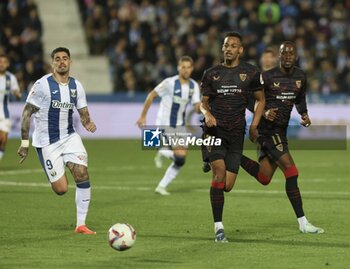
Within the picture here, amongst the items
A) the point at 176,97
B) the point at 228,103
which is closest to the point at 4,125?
the point at 176,97

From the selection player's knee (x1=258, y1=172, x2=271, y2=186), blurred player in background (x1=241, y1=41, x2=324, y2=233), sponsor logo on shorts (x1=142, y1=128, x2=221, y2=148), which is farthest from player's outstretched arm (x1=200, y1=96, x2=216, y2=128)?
sponsor logo on shorts (x1=142, y1=128, x2=221, y2=148)

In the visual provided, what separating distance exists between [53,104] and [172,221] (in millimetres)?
2426

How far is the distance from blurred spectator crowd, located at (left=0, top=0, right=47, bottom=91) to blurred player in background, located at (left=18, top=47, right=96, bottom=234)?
17.0 metres

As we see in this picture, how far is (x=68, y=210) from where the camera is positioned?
14.7m

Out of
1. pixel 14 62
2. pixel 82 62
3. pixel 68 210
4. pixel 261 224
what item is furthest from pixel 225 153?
pixel 82 62

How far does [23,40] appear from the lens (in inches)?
1214

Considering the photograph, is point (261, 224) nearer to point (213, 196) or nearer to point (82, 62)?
point (213, 196)

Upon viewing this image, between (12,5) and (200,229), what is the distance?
20.2 metres

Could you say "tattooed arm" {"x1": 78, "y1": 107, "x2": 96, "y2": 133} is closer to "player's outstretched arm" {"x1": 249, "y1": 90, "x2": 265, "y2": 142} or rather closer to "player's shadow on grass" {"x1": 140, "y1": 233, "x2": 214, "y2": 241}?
"player's shadow on grass" {"x1": 140, "y1": 233, "x2": 214, "y2": 241}

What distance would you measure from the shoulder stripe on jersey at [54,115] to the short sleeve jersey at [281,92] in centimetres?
264

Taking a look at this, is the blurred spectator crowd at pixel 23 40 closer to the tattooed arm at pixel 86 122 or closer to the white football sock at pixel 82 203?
the tattooed arm at pixel 86 122

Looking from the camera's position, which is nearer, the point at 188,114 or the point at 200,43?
the point at 188,114

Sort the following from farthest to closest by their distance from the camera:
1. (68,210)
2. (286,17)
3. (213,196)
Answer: (286,17), (68,210), (213,196)

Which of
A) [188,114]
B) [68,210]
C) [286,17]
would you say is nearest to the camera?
[68,210]
